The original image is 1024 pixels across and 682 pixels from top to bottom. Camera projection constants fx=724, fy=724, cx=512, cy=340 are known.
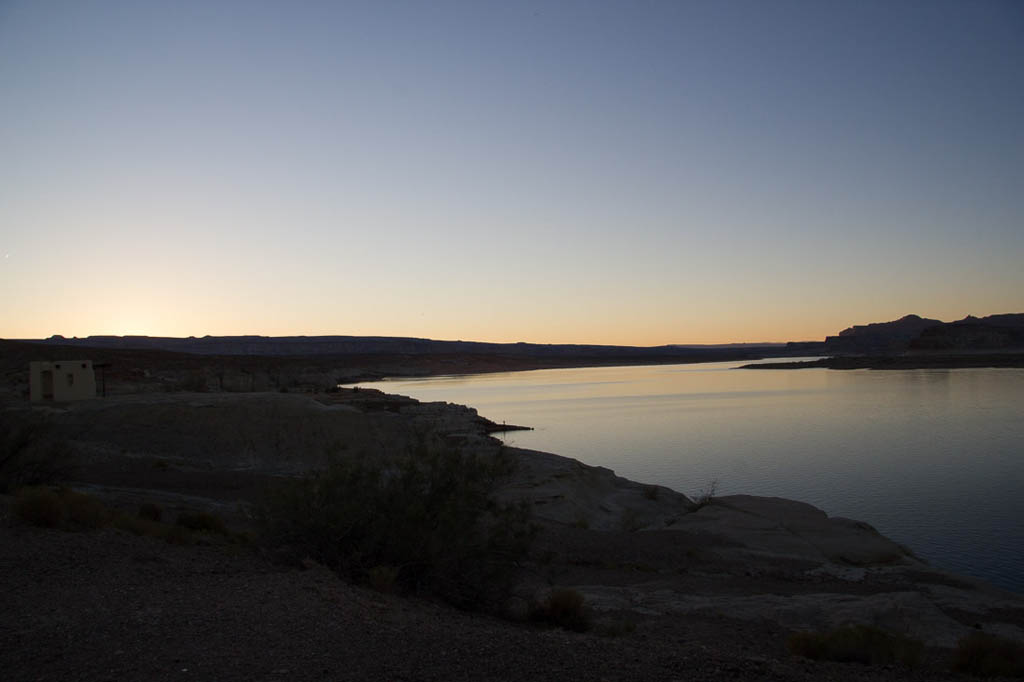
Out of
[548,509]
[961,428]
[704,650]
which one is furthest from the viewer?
[961,428]

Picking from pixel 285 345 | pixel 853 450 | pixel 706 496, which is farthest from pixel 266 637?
pixel 285 345

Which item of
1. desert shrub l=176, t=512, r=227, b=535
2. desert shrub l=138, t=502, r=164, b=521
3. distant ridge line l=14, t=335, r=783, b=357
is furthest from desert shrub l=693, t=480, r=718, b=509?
distant ridge line l=14, t=335, r=783, b=357

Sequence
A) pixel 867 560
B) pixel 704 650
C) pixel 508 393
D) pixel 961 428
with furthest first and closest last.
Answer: pixel 508 393 < pixel 961 428 < pixel 867 560 < pixel 704 650

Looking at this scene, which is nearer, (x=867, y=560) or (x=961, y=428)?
(x=867, y=560)

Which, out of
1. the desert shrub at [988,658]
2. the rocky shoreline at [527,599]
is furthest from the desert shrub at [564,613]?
the desert shrub at [988,658]

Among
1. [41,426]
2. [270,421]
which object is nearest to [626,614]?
[41,426]

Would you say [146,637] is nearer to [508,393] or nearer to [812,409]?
[812,409]

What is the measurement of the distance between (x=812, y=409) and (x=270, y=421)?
32924 millimetres

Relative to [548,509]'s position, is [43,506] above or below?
above

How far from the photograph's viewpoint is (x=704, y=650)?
20.6 feet

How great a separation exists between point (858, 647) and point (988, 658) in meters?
1.26

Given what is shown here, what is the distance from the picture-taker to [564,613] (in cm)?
843

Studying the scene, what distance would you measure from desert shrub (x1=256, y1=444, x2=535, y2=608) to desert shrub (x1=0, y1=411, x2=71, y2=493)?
635cm

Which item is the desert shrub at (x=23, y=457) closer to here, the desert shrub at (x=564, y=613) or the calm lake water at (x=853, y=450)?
the desert shrub at (x=564, y=613)
